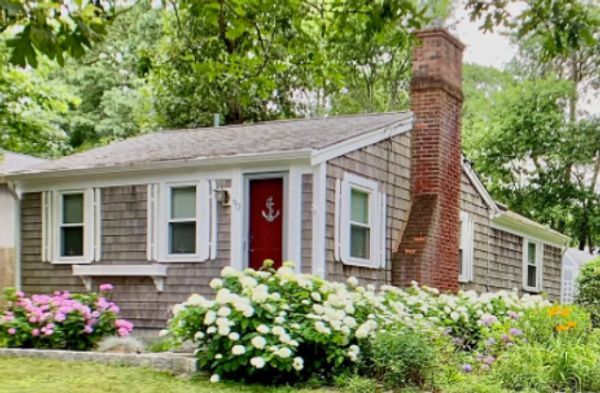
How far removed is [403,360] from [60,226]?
7.99 m

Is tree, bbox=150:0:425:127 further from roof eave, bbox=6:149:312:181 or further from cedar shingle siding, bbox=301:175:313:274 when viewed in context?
cedar shingle siding, bbox=301:175:313:274

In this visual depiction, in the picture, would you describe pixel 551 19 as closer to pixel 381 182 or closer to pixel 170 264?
pixel 381 182

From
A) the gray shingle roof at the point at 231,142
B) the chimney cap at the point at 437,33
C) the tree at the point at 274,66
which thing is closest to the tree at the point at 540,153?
the tree at the point at 274,66

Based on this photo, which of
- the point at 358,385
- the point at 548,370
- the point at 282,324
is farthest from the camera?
the point at 282,324

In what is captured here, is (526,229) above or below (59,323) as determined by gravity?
above

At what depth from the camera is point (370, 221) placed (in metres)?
12.5

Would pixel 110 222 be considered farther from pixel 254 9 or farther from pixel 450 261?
pixel 254 9

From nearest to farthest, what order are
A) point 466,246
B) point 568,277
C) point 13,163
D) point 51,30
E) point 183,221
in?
point 51,30, point 183,221, point 466,246, point 13,163, point 568,277

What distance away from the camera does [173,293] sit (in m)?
12.4

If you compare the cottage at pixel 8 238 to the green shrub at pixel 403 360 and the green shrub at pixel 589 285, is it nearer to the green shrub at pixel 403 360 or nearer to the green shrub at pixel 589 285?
the green shrub at pixel 403 360

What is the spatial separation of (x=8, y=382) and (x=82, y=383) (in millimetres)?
755

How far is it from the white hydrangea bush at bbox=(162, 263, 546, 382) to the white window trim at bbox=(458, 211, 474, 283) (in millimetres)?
6108

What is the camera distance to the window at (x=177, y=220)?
40.0 feet

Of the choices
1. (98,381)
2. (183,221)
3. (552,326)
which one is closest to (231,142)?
(183,221)
